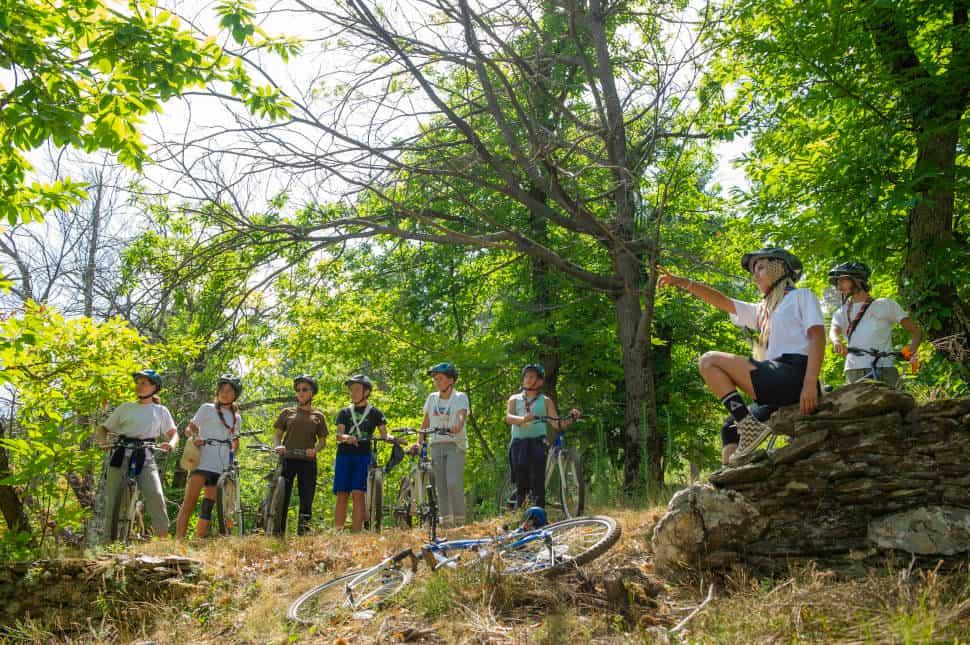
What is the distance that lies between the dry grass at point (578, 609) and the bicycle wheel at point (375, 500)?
6.59 feet

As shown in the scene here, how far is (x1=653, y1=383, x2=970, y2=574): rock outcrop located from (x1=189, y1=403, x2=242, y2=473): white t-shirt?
18.6 feet

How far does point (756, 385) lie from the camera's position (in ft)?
17.9

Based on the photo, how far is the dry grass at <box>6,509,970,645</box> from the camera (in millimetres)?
4230

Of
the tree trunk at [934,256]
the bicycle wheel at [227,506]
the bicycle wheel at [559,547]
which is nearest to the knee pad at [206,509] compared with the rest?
the bicycle wheel at [227,506]

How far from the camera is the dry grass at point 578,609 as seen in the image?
13.9 feet

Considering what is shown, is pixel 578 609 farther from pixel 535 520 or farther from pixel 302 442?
pixel 302 442

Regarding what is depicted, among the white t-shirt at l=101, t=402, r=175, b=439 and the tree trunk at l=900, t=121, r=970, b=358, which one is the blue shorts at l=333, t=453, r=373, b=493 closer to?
the white t-shirt at l=101, t=402, r=175, b=439

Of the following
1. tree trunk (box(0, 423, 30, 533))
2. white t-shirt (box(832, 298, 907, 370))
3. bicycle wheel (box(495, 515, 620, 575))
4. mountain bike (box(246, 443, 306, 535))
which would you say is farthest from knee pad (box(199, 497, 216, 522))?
white t-shirt (box(832, 298, 907, 370))

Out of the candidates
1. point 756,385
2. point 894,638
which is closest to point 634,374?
point 756,385

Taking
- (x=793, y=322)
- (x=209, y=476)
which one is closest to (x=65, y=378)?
(x=209, y=476)

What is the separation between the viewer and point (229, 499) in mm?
9789

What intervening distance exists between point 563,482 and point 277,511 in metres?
3.40

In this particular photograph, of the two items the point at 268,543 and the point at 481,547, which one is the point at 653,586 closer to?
the point at 481,547

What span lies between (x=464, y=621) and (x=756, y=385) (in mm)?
2499
